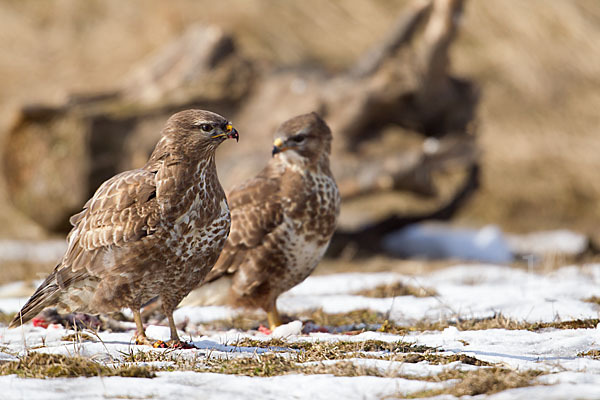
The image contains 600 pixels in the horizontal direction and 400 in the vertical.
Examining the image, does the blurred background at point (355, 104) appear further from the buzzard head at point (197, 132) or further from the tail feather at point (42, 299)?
the buzzard head at point (197, 132)

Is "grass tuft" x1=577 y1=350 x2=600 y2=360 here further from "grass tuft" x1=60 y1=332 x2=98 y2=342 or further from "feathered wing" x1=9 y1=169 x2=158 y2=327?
"grass tuft" x1=60 y1=332 x2=98 y2=342

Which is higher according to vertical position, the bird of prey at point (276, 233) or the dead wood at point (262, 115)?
the dead wood at point (262, 115)

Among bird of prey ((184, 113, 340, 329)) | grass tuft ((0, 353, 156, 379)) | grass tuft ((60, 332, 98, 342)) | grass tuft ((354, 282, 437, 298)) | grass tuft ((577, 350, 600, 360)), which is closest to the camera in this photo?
grass tuft ((0, 353, 156, 379))

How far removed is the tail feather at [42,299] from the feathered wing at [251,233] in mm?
1349

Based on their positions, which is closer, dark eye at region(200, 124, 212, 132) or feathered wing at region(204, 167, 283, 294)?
dark eye at region(200, 124, 212, 132)

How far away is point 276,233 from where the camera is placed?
206 inches

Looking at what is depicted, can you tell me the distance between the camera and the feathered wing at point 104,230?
13.1ft

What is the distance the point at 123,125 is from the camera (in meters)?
10.6

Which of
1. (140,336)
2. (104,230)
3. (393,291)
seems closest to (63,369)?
(140,336)

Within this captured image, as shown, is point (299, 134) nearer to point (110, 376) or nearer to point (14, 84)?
point (110, 376)

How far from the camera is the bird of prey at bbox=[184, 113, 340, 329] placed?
17.1 feet

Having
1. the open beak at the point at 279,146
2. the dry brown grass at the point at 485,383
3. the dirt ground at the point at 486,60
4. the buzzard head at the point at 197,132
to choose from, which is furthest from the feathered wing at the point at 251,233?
the dirt ground at the point at 486,60

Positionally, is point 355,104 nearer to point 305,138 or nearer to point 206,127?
point 305,138

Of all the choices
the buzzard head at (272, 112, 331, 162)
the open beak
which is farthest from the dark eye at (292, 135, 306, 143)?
the open beak
